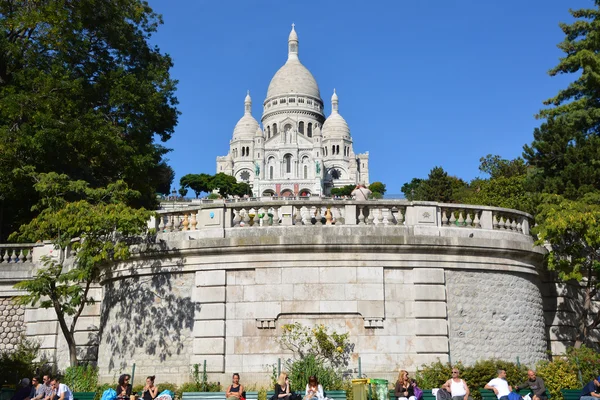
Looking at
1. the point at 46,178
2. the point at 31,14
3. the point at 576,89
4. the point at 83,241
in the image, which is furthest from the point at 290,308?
the point at 576,89

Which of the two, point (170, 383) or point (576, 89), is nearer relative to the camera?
point (170, 383)

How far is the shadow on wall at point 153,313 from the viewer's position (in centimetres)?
1716

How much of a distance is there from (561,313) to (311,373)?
8.37 metres

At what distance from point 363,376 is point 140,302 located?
19.9ft

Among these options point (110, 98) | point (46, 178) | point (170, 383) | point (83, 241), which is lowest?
point (170, 383)

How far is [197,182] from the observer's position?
13575 centimetres

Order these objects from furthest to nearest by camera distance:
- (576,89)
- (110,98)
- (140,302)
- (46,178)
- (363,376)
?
(576,89)
(110,98)
(46,178)
(140,302)
(363,376)

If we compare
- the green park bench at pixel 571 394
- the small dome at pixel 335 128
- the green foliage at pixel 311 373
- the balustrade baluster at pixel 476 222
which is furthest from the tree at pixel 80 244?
the small dome at pixel 335 128

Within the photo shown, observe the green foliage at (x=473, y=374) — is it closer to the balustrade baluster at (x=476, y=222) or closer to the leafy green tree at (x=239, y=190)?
the balustrade baluster at (x=476, y=222)

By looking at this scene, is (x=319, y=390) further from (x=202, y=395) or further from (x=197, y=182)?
(x=197, y=182)

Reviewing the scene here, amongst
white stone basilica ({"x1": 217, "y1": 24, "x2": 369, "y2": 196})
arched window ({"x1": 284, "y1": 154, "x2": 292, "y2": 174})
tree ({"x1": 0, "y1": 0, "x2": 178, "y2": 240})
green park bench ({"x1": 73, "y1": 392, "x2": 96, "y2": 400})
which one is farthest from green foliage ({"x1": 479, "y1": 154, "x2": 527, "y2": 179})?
arched window ({"x1": 284, "y1": 154, "x2": 292, "y2": 174})

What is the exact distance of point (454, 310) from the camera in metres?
17.1

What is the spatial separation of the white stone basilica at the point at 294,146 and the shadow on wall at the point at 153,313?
477ft

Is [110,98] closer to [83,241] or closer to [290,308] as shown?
[83,241]
